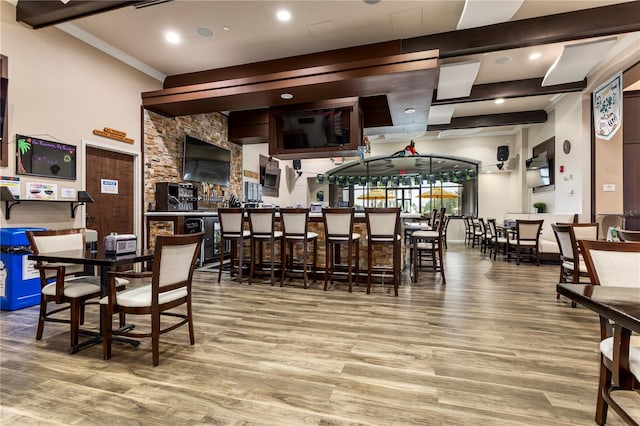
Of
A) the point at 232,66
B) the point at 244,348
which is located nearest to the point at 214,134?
the point at 232,66

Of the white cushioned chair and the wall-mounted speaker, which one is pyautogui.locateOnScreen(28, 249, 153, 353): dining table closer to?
the white cushioned chair

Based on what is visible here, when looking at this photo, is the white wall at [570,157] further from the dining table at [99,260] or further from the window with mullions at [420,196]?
the dining table at [99,260]

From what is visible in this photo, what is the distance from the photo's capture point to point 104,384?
2.04m

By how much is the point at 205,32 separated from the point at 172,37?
56cm

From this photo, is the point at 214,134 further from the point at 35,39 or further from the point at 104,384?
the point at 104,384

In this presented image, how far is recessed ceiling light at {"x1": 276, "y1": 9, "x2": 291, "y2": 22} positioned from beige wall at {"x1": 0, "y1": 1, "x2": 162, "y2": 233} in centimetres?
299

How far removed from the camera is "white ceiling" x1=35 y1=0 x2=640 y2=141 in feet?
13.5

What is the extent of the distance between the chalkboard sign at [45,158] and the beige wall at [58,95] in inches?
Answer: 2.8

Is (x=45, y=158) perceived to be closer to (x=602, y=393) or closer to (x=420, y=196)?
(x=602, y=393)

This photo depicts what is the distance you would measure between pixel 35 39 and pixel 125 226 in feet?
9.39

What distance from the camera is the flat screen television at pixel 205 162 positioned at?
6676 mm

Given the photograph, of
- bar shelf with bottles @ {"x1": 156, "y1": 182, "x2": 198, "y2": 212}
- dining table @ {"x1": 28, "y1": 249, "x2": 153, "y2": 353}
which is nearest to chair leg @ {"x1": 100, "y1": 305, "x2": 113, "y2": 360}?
dining table @ {"x1": 28, "y1": 249, "x2": 153, "y2": 353}

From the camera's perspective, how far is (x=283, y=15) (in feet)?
14.0

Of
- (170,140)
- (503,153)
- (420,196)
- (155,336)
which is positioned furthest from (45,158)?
(503,153)
